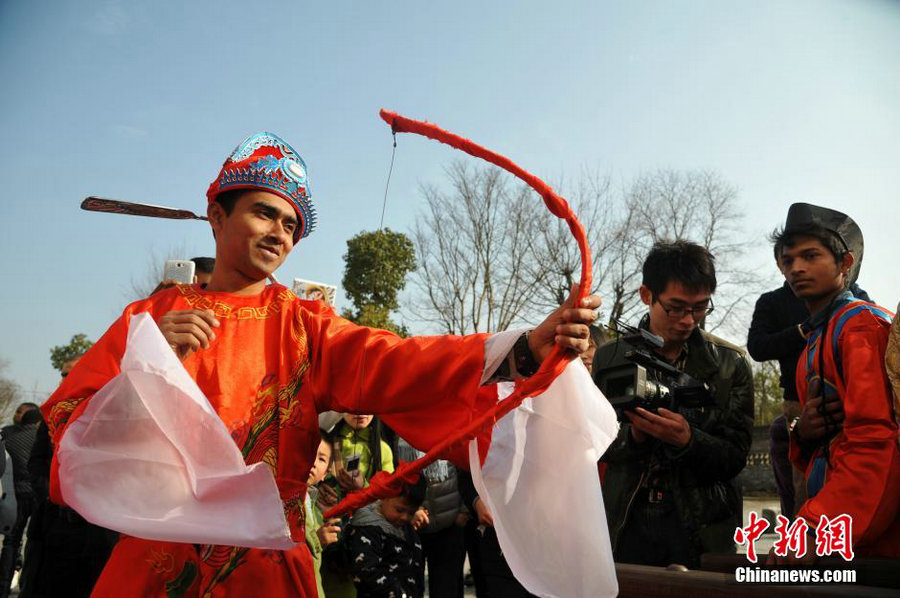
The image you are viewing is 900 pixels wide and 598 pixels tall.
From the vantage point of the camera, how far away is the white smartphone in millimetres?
3564

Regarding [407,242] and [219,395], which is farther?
[407,242]

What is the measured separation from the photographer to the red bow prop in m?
1.17

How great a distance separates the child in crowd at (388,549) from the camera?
4.02 metres

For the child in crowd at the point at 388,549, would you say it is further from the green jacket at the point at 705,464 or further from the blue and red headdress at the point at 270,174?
the blue and red headdress at the point at 270,174

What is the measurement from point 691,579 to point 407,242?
22.8 m

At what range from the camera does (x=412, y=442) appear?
2.32 meters

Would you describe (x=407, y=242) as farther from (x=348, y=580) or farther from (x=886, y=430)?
(x=886, y=430)

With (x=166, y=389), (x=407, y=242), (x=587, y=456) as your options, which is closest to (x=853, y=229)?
(x=587, y=456)

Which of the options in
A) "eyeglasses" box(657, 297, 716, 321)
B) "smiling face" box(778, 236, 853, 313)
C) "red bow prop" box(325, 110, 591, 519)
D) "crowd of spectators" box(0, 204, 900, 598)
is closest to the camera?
"red bow prop" box(325, 110, 591, 519)

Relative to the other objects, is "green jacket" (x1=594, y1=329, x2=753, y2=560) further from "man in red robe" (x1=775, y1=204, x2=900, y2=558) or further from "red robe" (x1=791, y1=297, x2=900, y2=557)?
"red robe" (x1=791, y1=297, x2=900, y2=557)

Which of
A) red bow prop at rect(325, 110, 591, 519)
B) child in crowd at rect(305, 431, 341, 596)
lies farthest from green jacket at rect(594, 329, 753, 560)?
child in crowd at rect(305, 431, 341, 596)

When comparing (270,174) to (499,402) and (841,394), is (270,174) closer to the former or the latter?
(499,402)

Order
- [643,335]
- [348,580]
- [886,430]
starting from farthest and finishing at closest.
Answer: [348,580] < [643,335] < [886,430]

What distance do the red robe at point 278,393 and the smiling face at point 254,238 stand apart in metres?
0.09
